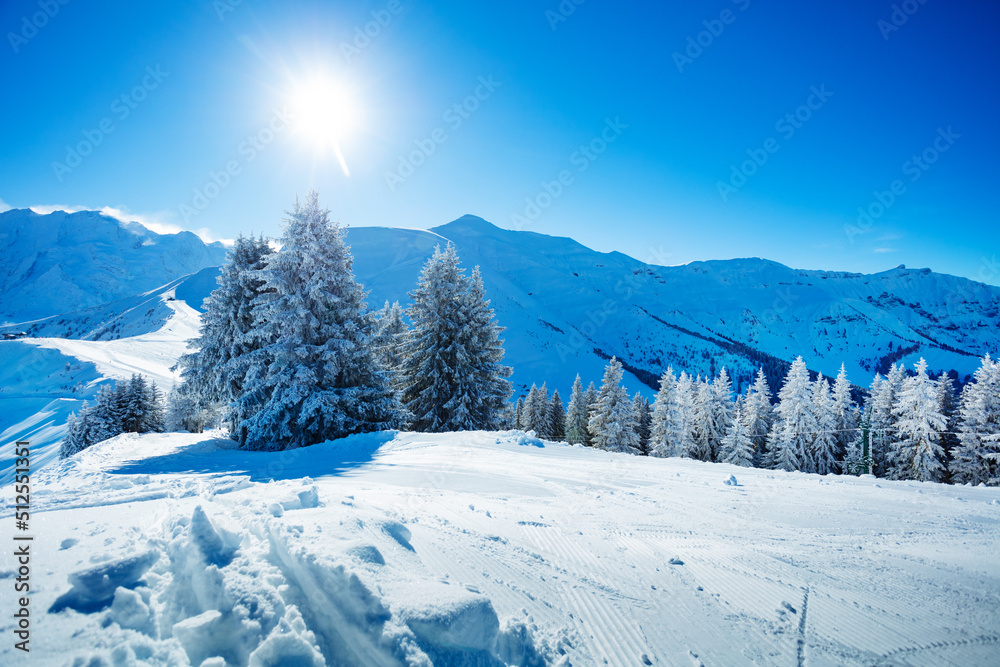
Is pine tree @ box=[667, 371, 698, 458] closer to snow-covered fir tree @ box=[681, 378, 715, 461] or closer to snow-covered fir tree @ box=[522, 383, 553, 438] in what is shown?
snow-covered fir tree @ box=[681, 378, 715, 461]

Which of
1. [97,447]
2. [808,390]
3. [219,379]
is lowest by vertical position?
[97,447]

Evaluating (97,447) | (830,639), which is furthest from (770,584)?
(97,447)

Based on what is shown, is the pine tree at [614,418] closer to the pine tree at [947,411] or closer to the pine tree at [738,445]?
the pine tree at [738,445]

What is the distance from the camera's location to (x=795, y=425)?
2989cm

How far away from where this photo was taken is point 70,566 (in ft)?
8.64

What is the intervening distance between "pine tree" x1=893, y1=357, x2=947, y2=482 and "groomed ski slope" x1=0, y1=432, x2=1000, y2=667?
26.8 metres

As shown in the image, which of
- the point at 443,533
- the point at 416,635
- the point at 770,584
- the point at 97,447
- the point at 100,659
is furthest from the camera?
the point at 97,447

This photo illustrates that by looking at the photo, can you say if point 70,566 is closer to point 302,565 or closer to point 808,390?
point 302,565

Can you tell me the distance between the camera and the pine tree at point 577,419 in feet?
141

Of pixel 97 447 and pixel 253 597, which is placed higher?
pixel 253 597

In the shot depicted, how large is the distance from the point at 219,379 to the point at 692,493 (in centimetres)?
1531

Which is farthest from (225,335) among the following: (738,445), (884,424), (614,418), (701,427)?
(884,424)

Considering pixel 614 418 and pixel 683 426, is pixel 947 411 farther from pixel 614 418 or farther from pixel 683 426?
pixel 614 418

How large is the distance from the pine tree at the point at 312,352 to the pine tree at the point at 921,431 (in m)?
30.3
